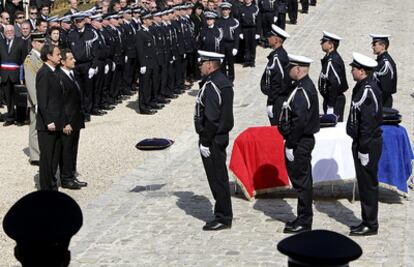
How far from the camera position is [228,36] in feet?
66.1

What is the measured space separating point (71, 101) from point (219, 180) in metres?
2.56

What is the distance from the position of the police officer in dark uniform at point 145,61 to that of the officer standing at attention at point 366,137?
26.8 feet

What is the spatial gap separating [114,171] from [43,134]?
75.6 inches

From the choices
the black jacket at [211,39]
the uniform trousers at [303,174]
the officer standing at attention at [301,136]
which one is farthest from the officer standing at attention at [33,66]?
the black jacket at [211,39]

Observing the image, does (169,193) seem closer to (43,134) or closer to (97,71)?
(43,134)

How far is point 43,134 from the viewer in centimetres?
1158

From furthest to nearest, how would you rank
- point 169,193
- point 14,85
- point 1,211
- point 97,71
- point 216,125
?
point 97,71
point 14,85
point 169,193
point 1,211
point 216,125

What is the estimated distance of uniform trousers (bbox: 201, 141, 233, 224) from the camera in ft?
33.5

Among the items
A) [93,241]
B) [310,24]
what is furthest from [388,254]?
[310,24]

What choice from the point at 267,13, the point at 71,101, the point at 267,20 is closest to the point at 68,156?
the point at 71,101

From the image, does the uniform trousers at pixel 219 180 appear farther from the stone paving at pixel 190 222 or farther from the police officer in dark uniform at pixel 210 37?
the police officer in dark uniform at pixel 210 37

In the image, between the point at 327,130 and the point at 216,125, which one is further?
the point at 327,130

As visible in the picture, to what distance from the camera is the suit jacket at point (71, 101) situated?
1164cm

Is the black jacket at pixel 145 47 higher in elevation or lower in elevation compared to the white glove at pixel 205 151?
lower
